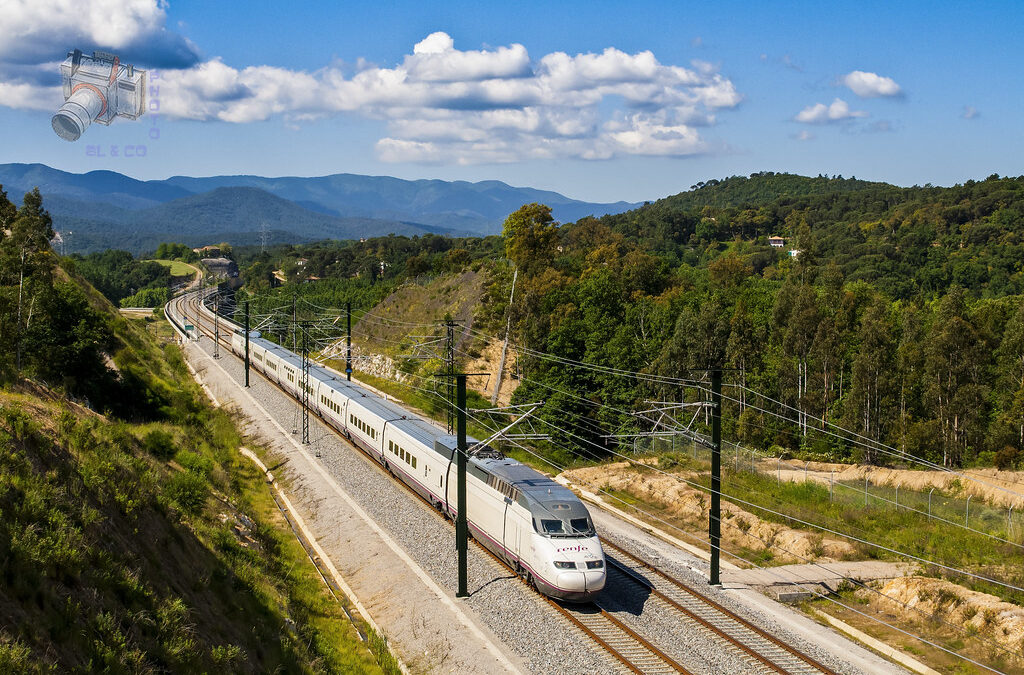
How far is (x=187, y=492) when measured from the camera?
26.6m

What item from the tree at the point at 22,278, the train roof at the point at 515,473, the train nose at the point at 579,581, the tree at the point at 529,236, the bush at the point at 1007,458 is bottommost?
the bush at the point at 1007,458

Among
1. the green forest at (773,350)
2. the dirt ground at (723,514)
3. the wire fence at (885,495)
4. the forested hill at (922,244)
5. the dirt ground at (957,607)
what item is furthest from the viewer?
the forested hill at (922,244)

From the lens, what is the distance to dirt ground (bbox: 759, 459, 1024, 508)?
1394 inches

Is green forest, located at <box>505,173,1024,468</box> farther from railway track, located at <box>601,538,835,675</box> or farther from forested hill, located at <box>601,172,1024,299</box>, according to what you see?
forested hill, located at <box>601,172,1024,299</box>

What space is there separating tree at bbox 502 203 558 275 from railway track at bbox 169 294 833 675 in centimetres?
6171

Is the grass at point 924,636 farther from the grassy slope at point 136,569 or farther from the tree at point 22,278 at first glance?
the tree at point 22,278

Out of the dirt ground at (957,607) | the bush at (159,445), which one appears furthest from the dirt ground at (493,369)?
the dirt ground at (957,607)

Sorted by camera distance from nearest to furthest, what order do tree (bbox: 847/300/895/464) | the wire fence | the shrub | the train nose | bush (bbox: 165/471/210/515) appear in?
the train nose
bush (bbox: 165/471/210/515)
the wire fence
the shrub
tree (bbox: 847/300/895/464)

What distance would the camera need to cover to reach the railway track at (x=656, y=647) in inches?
751

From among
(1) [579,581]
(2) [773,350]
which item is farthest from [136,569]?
(2) [773,350]

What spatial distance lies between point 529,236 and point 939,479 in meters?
53.5

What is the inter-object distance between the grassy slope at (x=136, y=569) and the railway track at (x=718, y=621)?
8.77 metres

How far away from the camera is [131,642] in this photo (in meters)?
14.2

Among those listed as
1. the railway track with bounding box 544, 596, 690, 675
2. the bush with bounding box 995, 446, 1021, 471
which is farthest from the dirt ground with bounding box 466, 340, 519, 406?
the railway track with bounding box 544, 596, 690, 675
